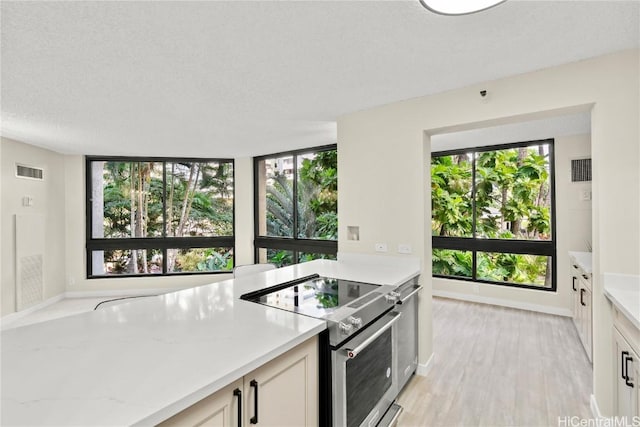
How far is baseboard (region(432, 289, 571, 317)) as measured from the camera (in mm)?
4015

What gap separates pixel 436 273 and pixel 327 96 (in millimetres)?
3712

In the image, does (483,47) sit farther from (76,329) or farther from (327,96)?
(76,329)

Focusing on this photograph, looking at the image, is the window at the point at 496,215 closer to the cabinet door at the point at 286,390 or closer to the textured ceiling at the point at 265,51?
the textured ceiling at the point at 265,51

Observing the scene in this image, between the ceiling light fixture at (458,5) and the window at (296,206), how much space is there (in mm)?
3353

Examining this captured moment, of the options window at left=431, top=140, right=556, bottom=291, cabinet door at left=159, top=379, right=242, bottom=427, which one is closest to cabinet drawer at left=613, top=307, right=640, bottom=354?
cabinet door at left=159, top=379, right=242, bottom=427

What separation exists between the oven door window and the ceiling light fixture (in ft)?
5.69

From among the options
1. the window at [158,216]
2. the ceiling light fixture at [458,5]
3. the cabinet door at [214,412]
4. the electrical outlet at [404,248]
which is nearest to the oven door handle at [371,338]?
the cabinet door at [214,412]

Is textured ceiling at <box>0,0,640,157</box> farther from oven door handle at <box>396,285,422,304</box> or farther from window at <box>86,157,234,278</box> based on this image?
window at <box>86,157,234,278</box>

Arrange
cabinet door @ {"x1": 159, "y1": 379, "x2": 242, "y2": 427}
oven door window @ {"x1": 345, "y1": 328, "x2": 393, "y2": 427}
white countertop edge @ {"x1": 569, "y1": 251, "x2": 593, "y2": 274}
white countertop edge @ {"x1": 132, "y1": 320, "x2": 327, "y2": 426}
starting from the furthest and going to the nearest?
white countertop edge @ {"x1": 569, "y1": 251, "x2": 593, "y2": 274} < oven door window @ {"x1": 345, "y1": 328, "x2": 393, "y2": 427} < cabinet door @ {"x1": 159, "y1": 379, "x2": 242, "y2": 427} < white countertop edge @ {"x1": 132, "y1": 320, "x2": 327, "y2": 426}

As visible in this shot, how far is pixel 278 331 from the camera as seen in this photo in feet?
4.10

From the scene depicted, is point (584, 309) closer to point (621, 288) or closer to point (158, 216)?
point (621, 288)

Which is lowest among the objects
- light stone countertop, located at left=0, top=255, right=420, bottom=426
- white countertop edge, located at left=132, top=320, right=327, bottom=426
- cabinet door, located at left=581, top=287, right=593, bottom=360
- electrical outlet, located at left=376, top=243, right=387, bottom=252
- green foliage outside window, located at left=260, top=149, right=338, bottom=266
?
cabinet door, located at left=581, top=287, right=593, bottom=360

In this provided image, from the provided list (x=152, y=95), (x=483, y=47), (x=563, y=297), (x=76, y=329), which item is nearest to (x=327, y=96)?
(x=483, y=47)

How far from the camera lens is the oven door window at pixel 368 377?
1.54 m
